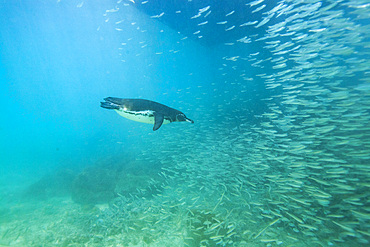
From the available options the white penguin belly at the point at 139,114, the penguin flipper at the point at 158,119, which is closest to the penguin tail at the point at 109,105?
the white penguin belly at the point at 139,114

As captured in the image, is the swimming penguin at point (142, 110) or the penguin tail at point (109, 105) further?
the swimming penguin at point (142, 110)

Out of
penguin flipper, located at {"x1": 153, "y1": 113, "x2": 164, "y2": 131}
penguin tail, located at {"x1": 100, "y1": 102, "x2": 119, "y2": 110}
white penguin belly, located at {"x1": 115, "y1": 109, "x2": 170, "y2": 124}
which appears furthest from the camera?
white penguin belly, located at {"x1": 115, "y1": 109, "x2": 170, "y2": 124}

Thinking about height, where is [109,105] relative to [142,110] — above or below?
above

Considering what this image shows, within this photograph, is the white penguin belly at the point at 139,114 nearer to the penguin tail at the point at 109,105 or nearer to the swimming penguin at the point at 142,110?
the swimming penguin at the point at 142,110

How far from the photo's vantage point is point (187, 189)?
8.58 metres

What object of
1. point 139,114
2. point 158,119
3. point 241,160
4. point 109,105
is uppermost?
point 109,105

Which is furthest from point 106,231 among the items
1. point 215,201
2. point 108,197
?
point 108,197

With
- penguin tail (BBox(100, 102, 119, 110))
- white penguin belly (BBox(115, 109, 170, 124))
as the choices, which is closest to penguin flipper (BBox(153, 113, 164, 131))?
white penguin belly (BBox(115, 109, 170, 124))

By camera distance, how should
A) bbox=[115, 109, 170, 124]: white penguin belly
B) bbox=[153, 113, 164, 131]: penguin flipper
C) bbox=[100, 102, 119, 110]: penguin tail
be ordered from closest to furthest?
bbox=[100, 102, 119, 110]: penguin tail, bbox=[153, 113, 164, 131]: penguin flipper, bbox=[115, 109, 170, 124]: white penguin belly

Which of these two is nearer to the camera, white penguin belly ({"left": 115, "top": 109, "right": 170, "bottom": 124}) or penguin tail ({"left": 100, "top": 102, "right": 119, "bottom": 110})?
penguin tail ({"left": 100, "top": 102, "right": 119, "bottom": 110})

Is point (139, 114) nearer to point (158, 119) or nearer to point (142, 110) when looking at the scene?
point (142, 110)

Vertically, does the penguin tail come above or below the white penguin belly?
above

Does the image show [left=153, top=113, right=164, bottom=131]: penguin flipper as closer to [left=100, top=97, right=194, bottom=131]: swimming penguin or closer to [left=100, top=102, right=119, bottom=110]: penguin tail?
[left=100, top=97, right=194, bottom=131]: swimming penguin

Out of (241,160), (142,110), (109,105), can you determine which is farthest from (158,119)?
(241,160)
